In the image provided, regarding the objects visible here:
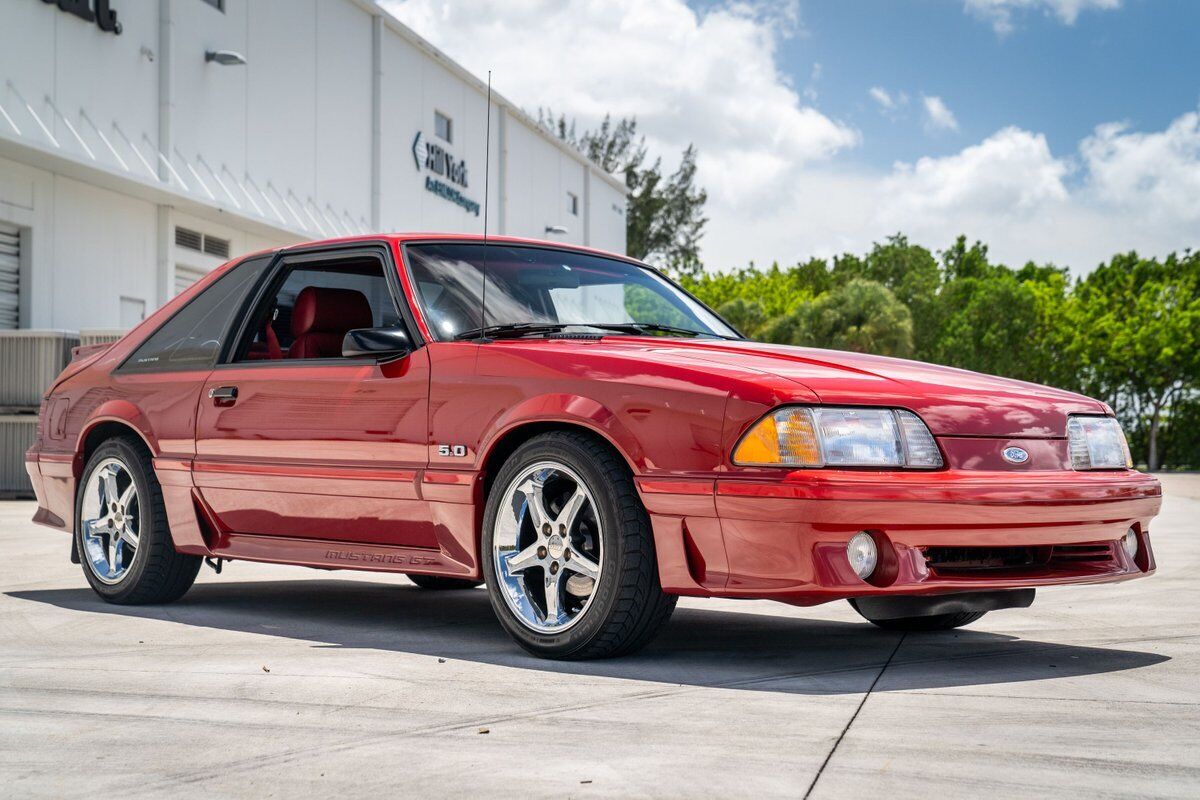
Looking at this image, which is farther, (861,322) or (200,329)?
(861,322)

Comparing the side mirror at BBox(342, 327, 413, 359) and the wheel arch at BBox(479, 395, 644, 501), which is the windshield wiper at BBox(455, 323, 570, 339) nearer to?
→ the side mirror at BBox(342, 327, 413, 359)

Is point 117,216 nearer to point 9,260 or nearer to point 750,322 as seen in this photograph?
point 9,260

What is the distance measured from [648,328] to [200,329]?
209 cm

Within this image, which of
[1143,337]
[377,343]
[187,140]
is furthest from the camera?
[1143,337]

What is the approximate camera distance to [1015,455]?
4629 millimetres

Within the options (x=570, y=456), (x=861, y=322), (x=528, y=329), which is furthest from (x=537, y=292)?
(x=861, y=322)

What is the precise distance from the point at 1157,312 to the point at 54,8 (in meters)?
43.6

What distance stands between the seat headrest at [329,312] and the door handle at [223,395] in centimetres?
37

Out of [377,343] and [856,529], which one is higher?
[377,343]

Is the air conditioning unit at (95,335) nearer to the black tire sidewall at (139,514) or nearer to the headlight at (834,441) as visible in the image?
the black tire sidewall at (139,514)

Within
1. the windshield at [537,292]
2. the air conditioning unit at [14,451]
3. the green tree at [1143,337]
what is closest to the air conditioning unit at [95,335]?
the air conditioning unit at [14,451]

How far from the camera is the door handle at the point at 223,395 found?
5.98 metres

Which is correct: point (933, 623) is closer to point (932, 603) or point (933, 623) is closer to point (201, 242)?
point (932, 603)

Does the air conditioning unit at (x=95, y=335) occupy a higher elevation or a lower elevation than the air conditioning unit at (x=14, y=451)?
higher
